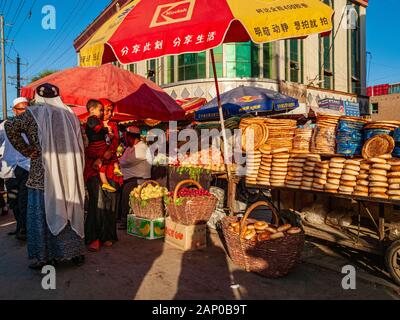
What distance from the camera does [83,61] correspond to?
4.50 m

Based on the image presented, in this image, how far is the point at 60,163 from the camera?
14.4 ft

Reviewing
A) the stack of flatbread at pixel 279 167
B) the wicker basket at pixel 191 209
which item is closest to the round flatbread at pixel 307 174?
the stack of flatbread at pixel 279 167

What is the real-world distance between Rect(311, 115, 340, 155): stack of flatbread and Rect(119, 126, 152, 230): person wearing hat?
11.1 feet

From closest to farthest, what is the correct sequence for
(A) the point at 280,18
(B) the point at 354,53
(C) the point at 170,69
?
(A) the point at 280,18 < (C) the point at 170,69 < (B) the point at 354,53

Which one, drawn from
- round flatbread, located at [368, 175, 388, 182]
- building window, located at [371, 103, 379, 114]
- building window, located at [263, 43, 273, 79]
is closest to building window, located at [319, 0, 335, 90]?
building window, located at [263, 43, 273, 79]

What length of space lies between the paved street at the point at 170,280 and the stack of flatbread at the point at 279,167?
1128 millimetres

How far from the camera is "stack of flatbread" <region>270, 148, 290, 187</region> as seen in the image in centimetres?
529

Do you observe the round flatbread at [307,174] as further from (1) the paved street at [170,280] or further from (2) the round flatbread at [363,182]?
(1) the paved street at [170,280]

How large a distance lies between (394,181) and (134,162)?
15.8 feet

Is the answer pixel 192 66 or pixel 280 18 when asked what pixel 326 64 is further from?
pixel 280 18

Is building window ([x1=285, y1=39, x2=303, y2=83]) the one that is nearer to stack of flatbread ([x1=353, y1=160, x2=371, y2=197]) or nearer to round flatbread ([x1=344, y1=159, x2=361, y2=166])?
round flatbread ([x1=344, y1=159, x2=361, y2=166])

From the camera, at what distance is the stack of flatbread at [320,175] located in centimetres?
468

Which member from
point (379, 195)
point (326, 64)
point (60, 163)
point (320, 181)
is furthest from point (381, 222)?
point (326, 64)
